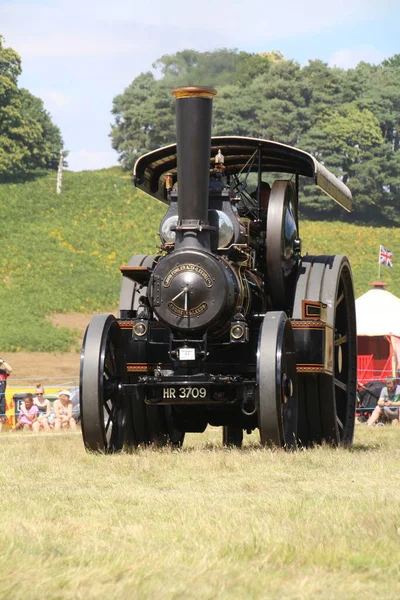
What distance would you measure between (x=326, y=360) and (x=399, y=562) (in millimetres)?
5561

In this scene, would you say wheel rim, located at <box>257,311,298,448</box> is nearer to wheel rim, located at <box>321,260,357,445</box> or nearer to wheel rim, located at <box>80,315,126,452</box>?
wheel rim, located at <box>80,315,126,452</box>

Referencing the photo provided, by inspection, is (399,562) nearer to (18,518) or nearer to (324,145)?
(18,518)

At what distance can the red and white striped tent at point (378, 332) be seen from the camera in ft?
88.3

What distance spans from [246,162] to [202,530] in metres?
6.84

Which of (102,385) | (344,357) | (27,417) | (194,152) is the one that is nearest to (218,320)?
(102,385)

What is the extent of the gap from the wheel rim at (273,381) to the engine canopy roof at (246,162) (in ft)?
7.08

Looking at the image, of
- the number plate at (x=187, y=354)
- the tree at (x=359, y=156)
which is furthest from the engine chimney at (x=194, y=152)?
the tree at (x=359, y=156)

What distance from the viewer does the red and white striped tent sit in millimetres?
26906

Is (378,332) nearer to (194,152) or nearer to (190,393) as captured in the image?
(190,393)

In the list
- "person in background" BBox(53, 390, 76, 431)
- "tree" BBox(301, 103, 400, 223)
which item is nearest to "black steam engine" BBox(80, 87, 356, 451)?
"person in background" BBox(53, 390, 76, 431)

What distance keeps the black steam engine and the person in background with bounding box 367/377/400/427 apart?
273 inches

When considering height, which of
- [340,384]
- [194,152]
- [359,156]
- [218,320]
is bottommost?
[340,384]

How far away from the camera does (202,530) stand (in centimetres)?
548

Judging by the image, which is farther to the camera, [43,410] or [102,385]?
[43,410]
